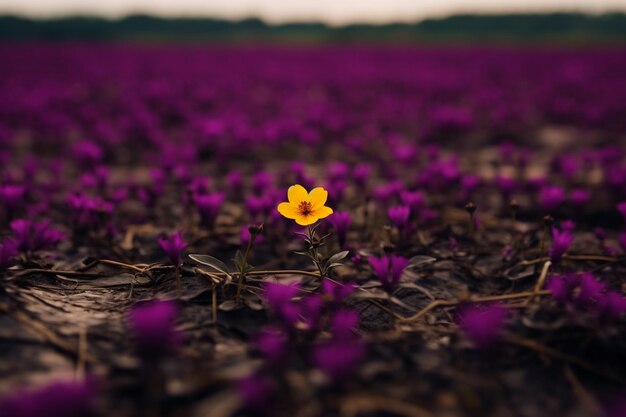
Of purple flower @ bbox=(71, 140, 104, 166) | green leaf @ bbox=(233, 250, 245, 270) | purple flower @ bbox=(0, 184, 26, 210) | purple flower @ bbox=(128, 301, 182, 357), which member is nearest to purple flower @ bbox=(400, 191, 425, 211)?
green leaf @ bbox=(233, 250, 245, 270)

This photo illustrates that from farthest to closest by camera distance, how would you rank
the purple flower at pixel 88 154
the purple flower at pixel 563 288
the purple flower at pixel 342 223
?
the purple flower at pixel 88 154, the purple flower at pixel 342 223, the purple flower at pixel 563 288

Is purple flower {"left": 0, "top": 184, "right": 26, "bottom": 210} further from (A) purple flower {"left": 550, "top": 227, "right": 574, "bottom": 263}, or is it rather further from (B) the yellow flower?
(A) purple flower {"left": 550, "top": 227, "right": 574, "bottom": 263}

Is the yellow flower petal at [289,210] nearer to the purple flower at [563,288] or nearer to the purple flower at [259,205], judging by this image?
the purple flower at [259,205]

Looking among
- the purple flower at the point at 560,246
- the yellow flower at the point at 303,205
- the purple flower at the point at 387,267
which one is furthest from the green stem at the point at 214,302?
the purple flower at the point at 560,246

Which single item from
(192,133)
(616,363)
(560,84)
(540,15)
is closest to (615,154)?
(616,363)

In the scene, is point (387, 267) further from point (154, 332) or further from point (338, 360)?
point (154, 332)

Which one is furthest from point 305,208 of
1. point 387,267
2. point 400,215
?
point 400,215
